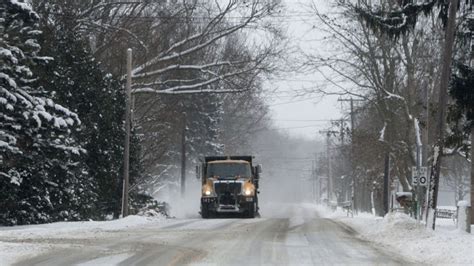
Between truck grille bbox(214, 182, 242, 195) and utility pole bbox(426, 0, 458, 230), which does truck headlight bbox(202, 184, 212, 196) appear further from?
utility pole bbox(426, 0, 458, 230)

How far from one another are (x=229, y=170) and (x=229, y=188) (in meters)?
0.92

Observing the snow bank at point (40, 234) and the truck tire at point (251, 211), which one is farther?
the truck tire at point (251, 211)

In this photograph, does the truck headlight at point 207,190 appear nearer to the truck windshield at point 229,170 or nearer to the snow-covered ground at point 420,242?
the truck windshield at point 229,170

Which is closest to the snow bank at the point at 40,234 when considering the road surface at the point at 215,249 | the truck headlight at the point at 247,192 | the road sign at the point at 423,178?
the road surface at the point at 215,249

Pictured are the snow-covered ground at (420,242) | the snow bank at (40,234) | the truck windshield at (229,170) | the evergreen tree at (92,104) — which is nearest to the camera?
the snow-covered ground at (420,242)

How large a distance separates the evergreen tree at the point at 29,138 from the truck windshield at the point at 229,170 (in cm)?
697

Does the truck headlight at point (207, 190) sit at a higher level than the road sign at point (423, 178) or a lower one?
lower

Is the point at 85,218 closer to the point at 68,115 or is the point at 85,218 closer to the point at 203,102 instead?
the point at 68,115

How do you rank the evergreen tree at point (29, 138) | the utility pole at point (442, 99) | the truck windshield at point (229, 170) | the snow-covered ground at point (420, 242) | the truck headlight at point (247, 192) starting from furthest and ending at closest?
the truck windshield at point (229, 170)
the truck headlight at point (247, 192)
the evergreen tree at point (29, 138)
the utility pole at point (442, 99)
the snow-covered ground at point (420, 242)

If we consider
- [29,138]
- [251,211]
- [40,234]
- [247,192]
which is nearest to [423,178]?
[247,192]

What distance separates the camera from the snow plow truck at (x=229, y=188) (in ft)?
99.3

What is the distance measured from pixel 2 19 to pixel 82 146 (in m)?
6.96

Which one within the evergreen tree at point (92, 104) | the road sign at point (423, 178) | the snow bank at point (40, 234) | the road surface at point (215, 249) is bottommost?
the road surface at point (215, 249)

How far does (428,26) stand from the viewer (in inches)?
1147
